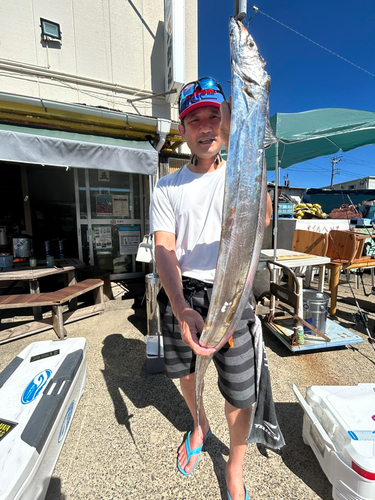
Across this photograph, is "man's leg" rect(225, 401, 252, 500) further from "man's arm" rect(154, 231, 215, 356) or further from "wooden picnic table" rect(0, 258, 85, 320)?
"wooden picnic table" rect(0, 258, 85, 320)

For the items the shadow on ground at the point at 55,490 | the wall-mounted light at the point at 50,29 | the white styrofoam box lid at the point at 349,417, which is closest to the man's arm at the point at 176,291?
the white styrofoam box lid at the point at 349,417

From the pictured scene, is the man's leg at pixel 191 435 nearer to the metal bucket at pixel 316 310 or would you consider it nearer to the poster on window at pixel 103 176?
the metal bucket at pixel 316 310

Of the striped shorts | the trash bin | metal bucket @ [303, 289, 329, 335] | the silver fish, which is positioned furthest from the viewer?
metal bucket @ [303, 289, 329, 335]

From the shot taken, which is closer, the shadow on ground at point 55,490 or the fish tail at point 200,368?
the fish tail at point 200,368

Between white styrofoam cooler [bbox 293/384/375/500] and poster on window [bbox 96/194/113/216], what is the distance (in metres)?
5.60

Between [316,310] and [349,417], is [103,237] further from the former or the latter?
[349,417]

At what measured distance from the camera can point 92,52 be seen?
4.89 meters

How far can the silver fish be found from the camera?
2.89ft

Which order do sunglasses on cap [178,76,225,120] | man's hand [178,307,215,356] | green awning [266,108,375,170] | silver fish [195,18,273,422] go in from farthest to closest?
green awning [266,108,375,170] → sunglasses on cap [178,76,225,120] → man's hand [178,307,215,356] → silver fish [195,18,273,422]

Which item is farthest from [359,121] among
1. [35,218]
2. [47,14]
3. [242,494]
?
[35,218]

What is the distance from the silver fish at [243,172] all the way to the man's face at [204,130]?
389mm

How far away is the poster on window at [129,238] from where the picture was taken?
626 centimetres

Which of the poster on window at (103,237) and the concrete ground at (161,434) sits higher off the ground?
the poster on window at (103,237)

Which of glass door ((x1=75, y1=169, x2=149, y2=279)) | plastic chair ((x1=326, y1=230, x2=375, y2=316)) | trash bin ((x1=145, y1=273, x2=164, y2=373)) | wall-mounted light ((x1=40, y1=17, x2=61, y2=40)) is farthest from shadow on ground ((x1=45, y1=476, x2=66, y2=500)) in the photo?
wall-mounted light ((x1=40, y1=17, x2=61, y2=40))
